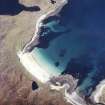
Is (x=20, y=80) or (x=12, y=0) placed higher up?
(x=12, y=0)

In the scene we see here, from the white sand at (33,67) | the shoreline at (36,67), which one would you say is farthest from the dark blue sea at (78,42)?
the white sand at (33,67)

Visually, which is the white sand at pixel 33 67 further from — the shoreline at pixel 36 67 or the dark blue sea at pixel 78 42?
the dark blue sea at pixel 78 42

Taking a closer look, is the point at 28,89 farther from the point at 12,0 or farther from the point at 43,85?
the point at 12,0

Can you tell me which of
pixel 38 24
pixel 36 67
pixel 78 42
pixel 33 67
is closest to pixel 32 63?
pixel 33 67

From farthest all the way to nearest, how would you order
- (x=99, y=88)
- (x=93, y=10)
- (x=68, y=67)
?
(x=93, y=10) → (x=68, y=67) → (x=99, y=88)

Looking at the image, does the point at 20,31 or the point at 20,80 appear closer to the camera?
the point at 20,80

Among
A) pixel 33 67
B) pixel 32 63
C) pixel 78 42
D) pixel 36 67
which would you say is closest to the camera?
pixel 33 67

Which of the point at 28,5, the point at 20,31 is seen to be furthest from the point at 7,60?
the point at 28,5

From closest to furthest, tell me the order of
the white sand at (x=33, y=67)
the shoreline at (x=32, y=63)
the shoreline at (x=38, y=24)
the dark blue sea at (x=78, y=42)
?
1. the white sand at (x=33, y=67)
2. the shoreline at (x=32, y=63)
3. the dark blue sea at (x=78, y=42)
4. the shoreline at (x=38, y=24)

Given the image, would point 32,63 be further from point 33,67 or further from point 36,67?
point 36,67
